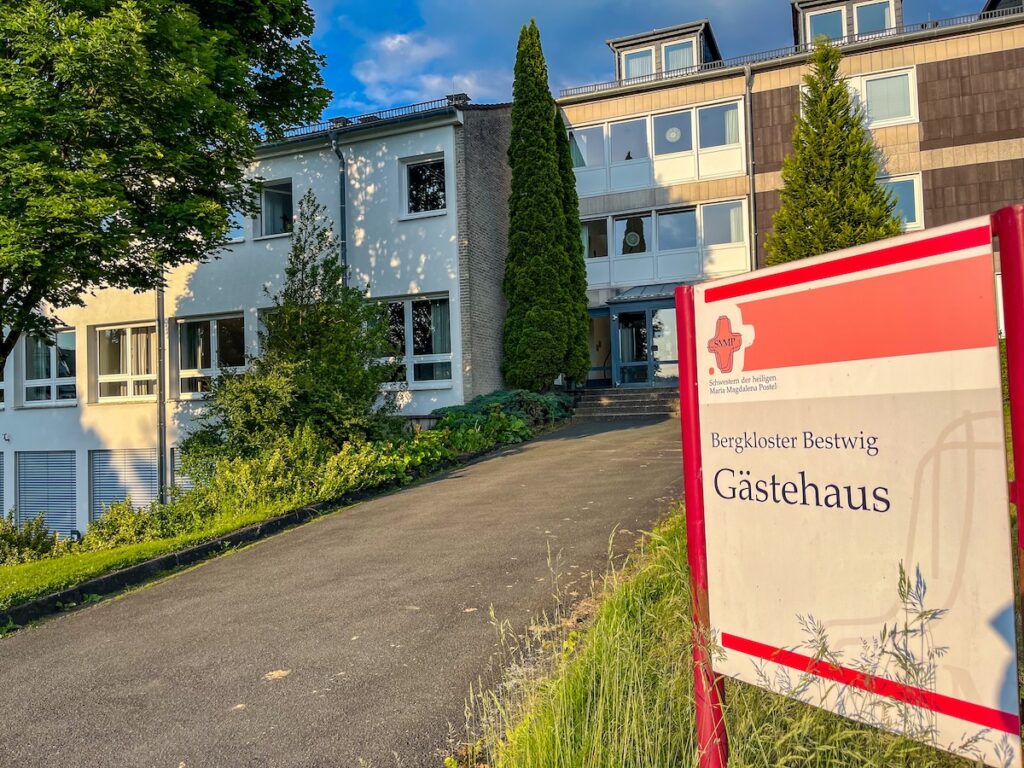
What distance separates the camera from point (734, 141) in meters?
19.6

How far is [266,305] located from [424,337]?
4060 millimetres

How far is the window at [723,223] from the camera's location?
19.5 m

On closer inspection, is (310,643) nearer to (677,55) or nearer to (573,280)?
(573,280)

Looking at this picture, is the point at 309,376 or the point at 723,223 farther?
the point at 723,223

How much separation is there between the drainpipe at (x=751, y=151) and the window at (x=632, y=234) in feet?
9.56

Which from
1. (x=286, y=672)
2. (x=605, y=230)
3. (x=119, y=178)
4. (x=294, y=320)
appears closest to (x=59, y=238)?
(x=119, y=178)

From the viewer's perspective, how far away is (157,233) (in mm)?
9812

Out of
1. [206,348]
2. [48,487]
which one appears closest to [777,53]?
[206,348]

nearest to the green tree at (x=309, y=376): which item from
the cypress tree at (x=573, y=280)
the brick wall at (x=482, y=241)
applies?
the brick wall at (x=482, y=241)

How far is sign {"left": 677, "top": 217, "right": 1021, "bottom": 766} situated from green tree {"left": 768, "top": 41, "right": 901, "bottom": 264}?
14.2 m

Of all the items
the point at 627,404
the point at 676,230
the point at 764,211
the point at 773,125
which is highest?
the point at 773,125

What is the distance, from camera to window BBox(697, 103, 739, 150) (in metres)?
19.7

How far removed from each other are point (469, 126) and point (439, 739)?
48.9 ft

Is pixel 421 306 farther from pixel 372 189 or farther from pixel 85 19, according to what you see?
pixel 85 19
